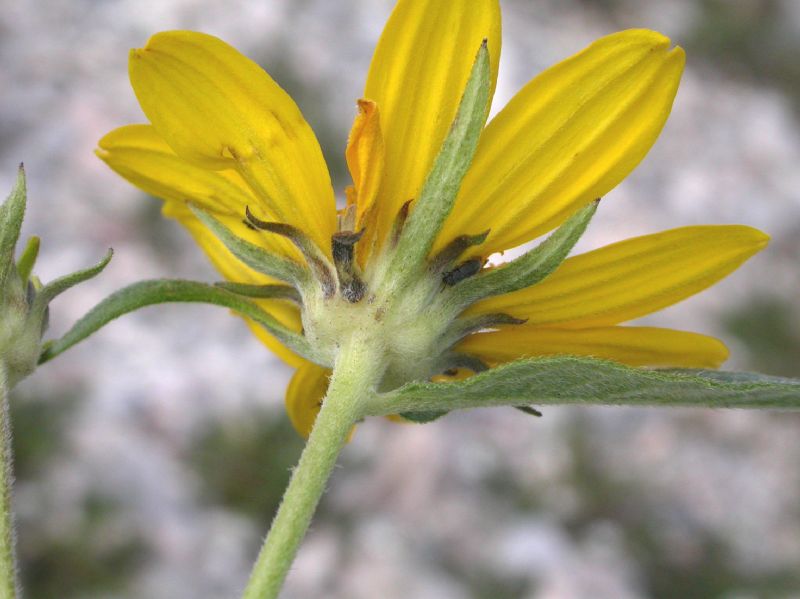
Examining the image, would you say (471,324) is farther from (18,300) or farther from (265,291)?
(18,300)

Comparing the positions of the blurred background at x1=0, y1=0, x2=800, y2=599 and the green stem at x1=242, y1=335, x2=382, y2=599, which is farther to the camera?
the blurred background at x1=0, y1=0, x2=800, y2=599

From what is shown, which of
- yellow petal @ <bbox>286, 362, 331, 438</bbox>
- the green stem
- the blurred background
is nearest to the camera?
the green stem

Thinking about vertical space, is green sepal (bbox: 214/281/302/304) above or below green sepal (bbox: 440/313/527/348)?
below

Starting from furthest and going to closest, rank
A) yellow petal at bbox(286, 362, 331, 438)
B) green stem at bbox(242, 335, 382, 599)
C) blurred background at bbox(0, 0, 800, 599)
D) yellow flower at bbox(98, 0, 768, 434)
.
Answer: blurred background at bbox(0, 0, 800, 599)
yellow petal at bbox(286, 362, 331, 438)
yellow flower at bbox(98, 0, 768, 434)
green stem at bbox(242, 335, 382, 599)

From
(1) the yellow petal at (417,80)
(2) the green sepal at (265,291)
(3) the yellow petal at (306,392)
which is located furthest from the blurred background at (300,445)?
(1) the yellow petal at (417,80)

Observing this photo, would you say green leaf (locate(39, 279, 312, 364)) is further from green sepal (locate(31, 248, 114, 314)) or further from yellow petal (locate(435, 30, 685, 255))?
yellow petal (locate(435, 30, 685, 255))

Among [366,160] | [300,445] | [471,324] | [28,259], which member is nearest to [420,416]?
[471,324]

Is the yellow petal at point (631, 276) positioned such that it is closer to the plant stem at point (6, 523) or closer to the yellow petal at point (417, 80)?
the yellow petal at point (417, 80)

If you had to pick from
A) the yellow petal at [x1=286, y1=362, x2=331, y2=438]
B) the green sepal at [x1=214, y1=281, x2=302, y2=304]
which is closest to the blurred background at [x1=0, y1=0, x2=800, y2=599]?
the yellow petal at [x1=286, y1=362, x2=331, y2=438]
